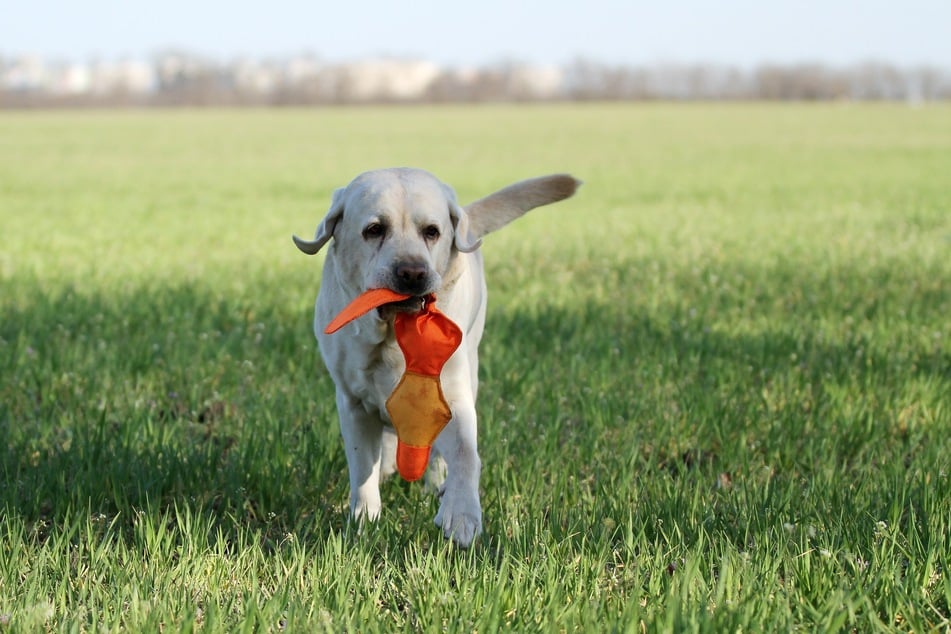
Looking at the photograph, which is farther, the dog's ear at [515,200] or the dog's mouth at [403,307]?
the dog's ear at [515,200]

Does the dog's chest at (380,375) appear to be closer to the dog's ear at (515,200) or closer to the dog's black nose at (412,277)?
the dog's black nose at (412,277)

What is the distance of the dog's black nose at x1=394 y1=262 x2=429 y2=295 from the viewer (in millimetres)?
3645

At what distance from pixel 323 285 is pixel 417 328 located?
0.57 m

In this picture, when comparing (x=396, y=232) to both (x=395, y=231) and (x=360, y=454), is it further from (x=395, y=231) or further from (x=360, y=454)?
(x=360, y=454)

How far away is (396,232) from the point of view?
3.78 meters

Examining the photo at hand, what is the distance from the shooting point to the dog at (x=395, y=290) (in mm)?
3742

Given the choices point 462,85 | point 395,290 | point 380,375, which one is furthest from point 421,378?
point 462,85

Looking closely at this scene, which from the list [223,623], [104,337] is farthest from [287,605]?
[104,337]

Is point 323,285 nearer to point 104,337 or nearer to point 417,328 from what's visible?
point 417,328

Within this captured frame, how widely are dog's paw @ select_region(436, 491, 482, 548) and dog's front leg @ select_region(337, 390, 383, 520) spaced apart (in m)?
0.45

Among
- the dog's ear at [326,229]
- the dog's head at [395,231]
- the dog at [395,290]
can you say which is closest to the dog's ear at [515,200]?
the dog at [395,290]

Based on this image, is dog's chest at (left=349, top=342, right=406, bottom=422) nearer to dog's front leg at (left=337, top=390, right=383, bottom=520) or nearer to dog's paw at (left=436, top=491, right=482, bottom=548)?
dog's front leg at (left=337, top=390, right=383, bottom=520)

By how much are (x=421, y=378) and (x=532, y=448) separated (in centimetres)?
122

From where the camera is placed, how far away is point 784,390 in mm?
6020
